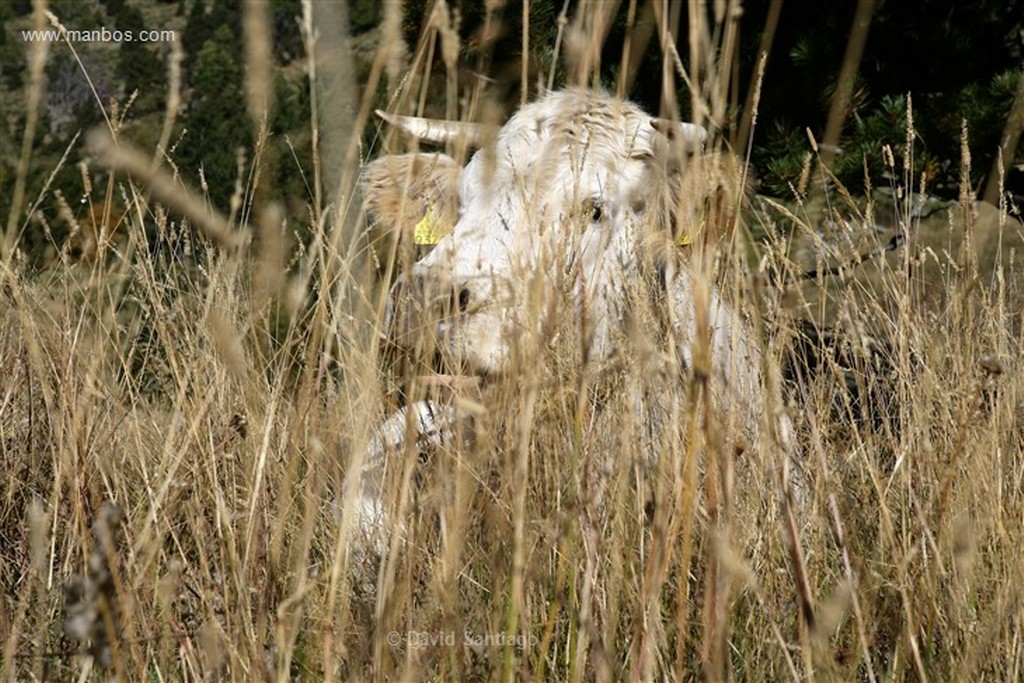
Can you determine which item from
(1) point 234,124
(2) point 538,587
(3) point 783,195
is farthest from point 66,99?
(2) point 538,587

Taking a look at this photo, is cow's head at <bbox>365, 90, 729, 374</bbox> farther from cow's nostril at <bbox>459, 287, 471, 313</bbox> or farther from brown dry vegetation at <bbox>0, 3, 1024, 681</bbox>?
brown dry vegetation at <bbox>0, 3, 1024, 681</bbox>

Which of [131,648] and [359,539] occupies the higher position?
[131,648]

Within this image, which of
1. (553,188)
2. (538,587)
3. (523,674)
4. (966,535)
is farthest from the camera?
(553,188)

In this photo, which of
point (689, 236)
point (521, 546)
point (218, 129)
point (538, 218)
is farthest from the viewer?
point (218, 129)

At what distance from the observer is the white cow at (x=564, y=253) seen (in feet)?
5.43

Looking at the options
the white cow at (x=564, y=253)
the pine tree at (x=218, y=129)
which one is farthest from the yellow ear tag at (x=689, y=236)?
the pine tree at (x=218, y=129)

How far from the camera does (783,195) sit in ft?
18.2

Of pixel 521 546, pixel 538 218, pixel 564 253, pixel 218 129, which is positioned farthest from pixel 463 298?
pixel 218 129

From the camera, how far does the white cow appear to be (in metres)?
1.66

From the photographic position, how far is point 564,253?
79.5 inches

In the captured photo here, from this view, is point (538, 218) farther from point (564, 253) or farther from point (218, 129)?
point (218, 129)

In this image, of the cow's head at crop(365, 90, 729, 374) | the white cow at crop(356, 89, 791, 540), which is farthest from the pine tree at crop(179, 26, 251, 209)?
the white cow at crop(356, 89, 791, 540)

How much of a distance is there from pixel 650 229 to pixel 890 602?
101 cm

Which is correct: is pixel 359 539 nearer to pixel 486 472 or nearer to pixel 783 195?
pixel 486 472
